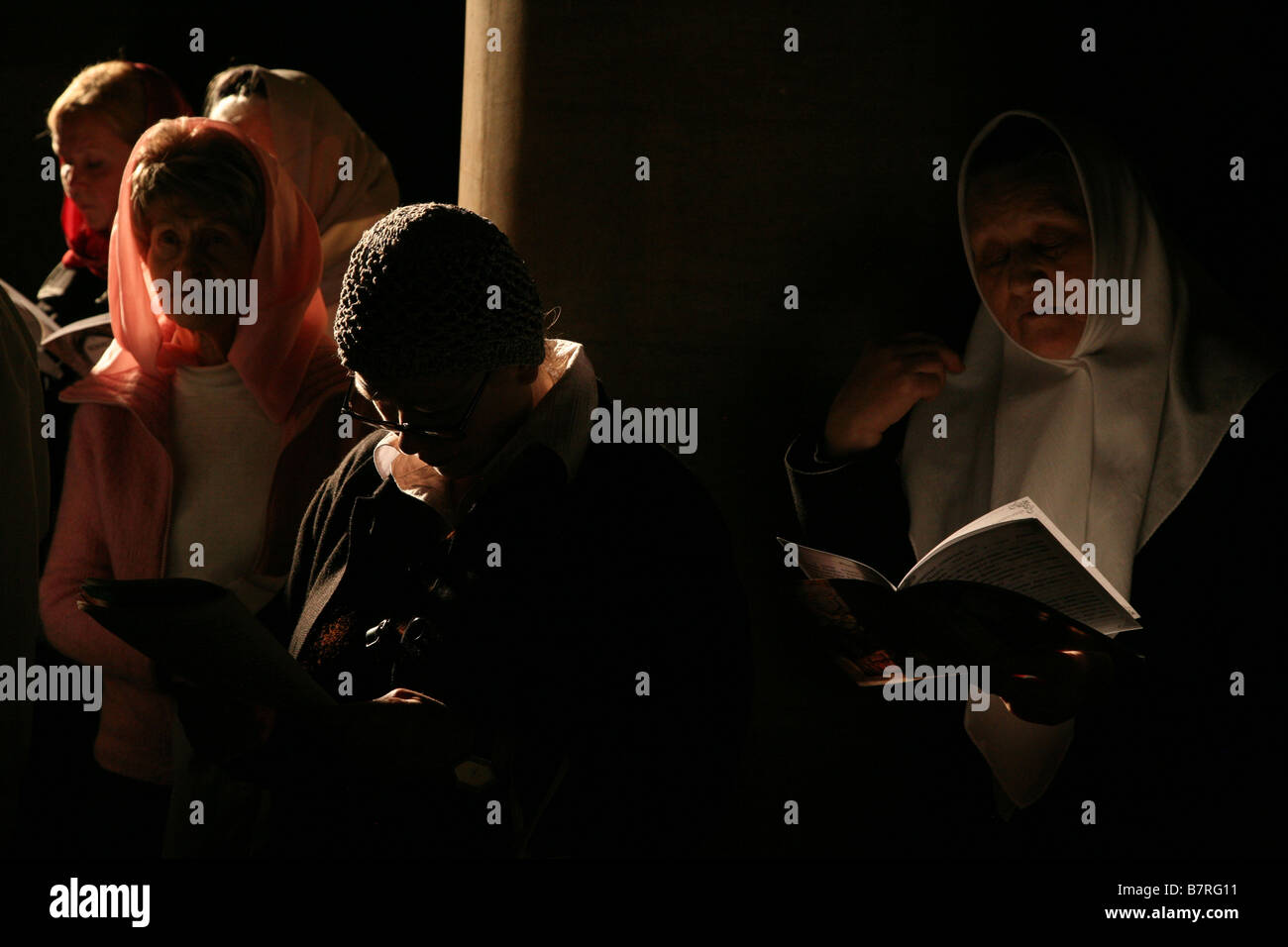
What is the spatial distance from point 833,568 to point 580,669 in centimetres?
53

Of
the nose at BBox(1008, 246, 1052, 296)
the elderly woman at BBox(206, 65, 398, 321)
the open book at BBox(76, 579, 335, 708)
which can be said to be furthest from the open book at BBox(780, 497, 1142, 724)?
the elderly woman at BBox(206, 65, 398, 321)

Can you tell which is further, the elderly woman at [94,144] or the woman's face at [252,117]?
the woman's face at [252,117]

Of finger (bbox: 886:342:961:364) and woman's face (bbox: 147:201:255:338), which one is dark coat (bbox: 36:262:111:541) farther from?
finger (bbox: 886:342:961:364)

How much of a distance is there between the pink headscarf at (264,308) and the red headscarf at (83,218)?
2.32 ft

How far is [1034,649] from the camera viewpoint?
1.98 metres

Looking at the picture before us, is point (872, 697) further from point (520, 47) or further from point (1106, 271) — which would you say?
point (520, 47)

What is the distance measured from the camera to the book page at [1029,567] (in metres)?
1.84

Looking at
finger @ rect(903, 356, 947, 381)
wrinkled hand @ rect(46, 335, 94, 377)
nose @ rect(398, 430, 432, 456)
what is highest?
wrinkled hand @ rect(46, 335, 94, 377)

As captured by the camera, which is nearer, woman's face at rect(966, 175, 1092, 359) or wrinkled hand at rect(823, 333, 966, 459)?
woman's face at rect(966, 175, 1092, 359)

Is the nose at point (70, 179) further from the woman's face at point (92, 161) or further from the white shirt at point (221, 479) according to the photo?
the white shirt at point (221, 479)

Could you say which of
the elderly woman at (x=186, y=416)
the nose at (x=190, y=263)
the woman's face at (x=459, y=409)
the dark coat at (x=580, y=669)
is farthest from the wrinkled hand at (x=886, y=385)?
the nose at (x=190, y=263)

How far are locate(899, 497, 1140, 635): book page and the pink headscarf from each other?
1.41m

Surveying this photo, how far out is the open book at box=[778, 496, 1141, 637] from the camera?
184 cm

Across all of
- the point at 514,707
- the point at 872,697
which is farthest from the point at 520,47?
the point at 872,697
